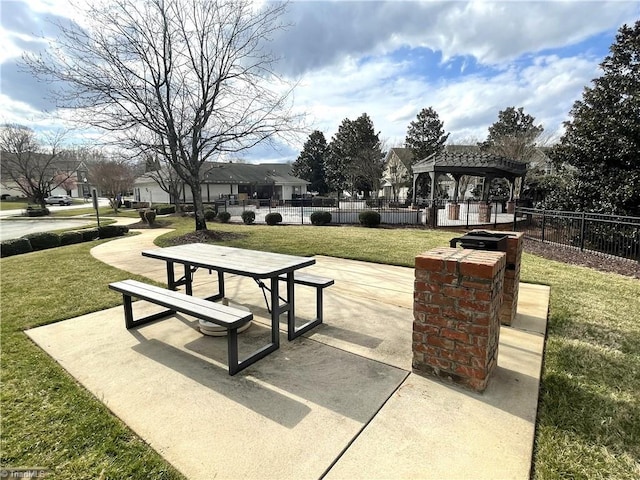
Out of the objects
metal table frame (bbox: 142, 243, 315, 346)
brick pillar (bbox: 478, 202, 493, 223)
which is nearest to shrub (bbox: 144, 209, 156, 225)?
metal table frame (bbox: 142, 243, 315, 346)

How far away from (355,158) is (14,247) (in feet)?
103

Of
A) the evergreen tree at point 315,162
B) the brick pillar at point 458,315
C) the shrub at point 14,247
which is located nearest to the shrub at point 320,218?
the shrub at point 14,247

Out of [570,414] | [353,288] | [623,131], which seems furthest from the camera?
[623,131]

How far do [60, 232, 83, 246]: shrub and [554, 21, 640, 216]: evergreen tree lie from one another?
1841cm

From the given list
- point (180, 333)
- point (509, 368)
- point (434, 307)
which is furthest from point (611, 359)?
point (180, 333)

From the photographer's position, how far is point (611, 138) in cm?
1041

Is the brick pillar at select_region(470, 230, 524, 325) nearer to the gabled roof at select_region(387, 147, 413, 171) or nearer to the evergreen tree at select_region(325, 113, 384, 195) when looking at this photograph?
the evergreen tree at select_region(325, 113, 384, 195)

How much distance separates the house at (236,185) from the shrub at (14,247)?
73.3ft

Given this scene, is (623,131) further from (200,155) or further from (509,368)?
(200,155)

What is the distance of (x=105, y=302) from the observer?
4.57 meters

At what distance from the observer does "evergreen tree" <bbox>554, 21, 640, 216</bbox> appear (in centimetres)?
994

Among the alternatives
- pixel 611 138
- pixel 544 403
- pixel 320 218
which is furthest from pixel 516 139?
pixel 544 403

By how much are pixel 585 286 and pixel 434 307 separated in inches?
178

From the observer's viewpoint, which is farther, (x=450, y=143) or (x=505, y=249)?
(x=450, y=143)
